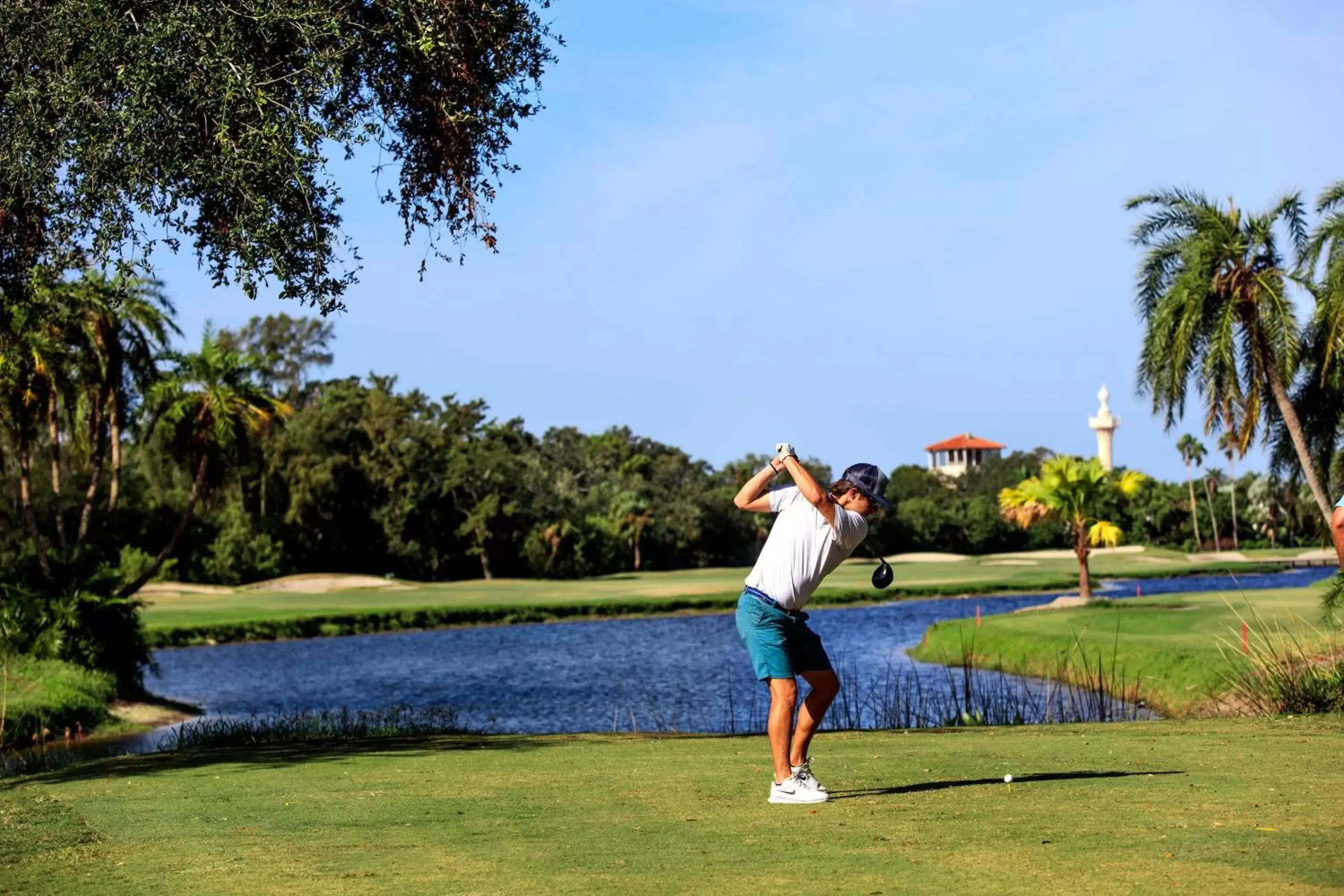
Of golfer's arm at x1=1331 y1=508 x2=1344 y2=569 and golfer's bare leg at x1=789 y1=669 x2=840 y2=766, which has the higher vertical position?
golfer's arm at x1=1331 y1=508 x2=1344 y2=569

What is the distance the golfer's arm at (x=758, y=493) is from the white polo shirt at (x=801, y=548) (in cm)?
17

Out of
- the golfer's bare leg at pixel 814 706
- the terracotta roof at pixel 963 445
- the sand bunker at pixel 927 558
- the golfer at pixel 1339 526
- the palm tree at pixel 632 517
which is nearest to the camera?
the golfer's bare leg at pixel 814 706

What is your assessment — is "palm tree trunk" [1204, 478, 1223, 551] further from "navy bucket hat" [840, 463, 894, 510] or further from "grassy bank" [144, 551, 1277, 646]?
"navy bucket hat" [840, 463, 894, 510]

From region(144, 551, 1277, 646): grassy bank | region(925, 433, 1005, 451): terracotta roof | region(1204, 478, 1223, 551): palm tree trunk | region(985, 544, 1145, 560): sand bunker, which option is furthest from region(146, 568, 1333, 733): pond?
region(925, 433, 1005, 451): terracotta roof

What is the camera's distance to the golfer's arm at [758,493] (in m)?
9.78

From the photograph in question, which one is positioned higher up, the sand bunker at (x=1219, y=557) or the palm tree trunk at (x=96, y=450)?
the palm tree trunk at (x=96, y=450)

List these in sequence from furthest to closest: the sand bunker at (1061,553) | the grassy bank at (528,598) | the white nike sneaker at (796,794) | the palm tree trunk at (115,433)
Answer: the sand bunker at (1061,553) < the grassy bank at (528,598) < the palm tree trunk at (115,433) < the white nike sneaker at (796,794)

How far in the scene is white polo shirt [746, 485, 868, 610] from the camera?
948cm

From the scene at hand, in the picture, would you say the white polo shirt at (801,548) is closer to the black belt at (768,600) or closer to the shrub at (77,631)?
the black belt at (768,600)

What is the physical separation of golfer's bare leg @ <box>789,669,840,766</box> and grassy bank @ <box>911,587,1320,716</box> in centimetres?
1284

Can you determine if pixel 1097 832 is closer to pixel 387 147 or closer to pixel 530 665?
pixel 387 147

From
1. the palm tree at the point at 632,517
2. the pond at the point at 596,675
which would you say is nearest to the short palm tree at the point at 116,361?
the pond at the point at 596,675

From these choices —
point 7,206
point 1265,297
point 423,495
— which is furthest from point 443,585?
point 7,206

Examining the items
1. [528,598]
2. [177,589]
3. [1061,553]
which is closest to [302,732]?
[528,598]
